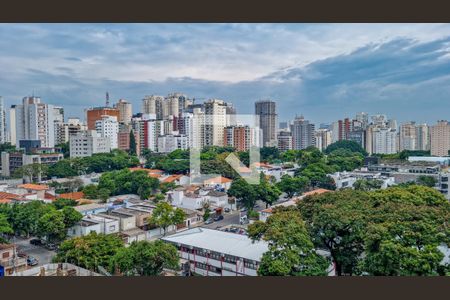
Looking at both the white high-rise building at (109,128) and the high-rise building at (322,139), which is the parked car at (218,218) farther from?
the high-rise building at (322,139)

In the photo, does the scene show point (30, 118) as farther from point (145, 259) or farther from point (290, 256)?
point (290, 256)

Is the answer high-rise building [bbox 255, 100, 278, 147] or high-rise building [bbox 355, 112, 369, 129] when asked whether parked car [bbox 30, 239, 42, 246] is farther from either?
high-rise building [bbox 355, 112, 369, 129]

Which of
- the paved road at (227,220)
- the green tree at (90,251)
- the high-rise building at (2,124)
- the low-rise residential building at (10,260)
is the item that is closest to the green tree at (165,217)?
the paved road at (227,220)

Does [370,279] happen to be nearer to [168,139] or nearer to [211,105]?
[211,105]

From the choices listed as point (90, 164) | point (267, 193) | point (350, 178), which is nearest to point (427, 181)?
point (350, 178)

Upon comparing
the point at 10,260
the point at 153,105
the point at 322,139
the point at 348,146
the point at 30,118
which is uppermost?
the point at 153,105

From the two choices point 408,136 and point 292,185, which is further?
point 408,136
